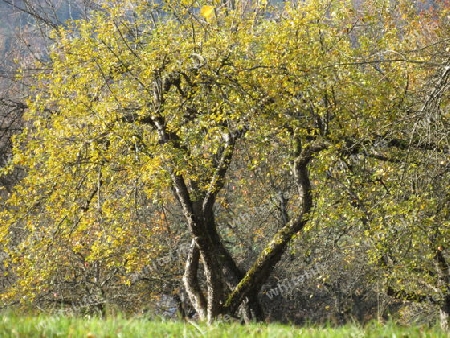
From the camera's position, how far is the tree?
1028 centimetres

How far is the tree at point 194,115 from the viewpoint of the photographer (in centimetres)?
1028

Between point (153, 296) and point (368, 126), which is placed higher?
point (368, 126)

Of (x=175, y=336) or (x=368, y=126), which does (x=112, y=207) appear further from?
(x=175, y=336)

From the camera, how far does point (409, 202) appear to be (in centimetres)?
982

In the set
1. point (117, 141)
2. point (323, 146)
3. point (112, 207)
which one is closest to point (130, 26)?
point (117, 141)

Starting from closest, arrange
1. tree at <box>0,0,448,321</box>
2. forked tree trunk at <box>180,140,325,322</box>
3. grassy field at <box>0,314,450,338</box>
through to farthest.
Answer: grassy field at <box>0,314,450,338</box> → tree at <box>0,0,448,321</box> → forked tree trunk at <box>180,140,325,322</box>

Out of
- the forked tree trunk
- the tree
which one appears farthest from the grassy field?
the forked tree trunk

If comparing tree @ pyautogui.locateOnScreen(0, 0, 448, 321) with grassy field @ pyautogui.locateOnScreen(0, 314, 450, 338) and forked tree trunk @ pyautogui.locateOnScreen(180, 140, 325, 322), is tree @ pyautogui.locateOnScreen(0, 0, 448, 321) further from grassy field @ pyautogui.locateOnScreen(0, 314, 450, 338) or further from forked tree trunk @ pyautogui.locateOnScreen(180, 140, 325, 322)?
grassy field @ pyautogui.locateOnScreen(0, 314, 450, 338)

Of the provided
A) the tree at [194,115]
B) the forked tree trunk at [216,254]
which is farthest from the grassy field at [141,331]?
the forked tree trunk at [216,254]

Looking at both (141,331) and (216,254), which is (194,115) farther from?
(141,331)

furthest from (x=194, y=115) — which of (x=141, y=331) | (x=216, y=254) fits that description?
(x=141, y=331)

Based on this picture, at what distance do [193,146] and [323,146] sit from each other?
105 inches

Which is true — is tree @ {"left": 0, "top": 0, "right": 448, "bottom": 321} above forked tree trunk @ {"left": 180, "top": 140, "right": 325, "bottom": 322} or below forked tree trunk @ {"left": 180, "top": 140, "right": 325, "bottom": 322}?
above

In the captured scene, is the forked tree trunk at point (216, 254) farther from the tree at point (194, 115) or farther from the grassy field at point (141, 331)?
the grassy field at point (141, 331)
